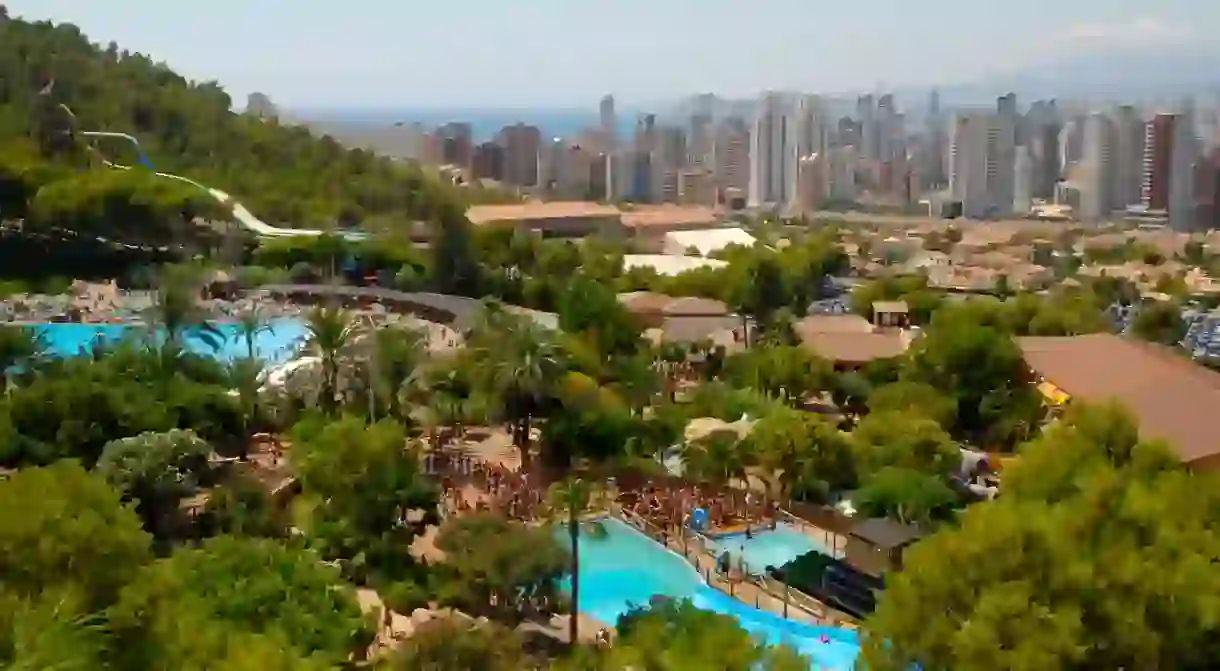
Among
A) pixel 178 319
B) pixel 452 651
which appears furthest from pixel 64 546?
pixel 178 319

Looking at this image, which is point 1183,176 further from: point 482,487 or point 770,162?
point 482,487

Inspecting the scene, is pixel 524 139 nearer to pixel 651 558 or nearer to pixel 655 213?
pixel 655 213

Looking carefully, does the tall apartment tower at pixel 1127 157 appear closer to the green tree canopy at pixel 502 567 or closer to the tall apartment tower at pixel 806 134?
the tall apartment tower at pixel 806 134

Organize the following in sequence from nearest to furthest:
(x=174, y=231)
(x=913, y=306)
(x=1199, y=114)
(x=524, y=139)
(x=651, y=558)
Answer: (x=651, y=558) < (x=913, y=306) < (x=174, y=231) < (x=524, y=139) < (x=1199, y=114)

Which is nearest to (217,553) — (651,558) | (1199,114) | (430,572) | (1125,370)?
(430,572)

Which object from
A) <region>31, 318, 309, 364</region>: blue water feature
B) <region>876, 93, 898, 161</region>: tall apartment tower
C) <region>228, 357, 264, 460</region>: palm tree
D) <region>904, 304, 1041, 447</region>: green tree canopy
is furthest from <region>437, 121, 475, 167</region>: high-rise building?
<region>228, 357, 264, 460</region>: palm tree

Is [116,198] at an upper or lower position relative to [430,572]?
A: upper

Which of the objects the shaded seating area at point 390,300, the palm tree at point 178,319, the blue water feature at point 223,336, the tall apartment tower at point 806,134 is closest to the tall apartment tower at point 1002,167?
the tall apartment tower at point 806,134
